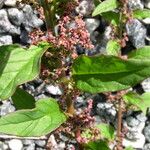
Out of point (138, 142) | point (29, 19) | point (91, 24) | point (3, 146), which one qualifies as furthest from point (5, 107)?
point (138, 142)

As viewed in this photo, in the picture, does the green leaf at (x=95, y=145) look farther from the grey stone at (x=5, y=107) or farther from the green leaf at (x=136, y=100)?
the grey stone at (x=5, y=107)

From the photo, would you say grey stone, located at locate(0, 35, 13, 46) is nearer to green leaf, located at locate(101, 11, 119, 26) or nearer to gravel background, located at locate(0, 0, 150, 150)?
gravel background, located at locate(0, 0, 150, 150)

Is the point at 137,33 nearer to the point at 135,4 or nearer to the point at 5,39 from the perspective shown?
the point at 135,4

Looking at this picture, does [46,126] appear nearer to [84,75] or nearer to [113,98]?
[84,75]

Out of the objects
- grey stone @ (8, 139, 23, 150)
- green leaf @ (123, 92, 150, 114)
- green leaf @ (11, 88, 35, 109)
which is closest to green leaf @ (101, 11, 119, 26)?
green leaf @ (123, 92, 150, 114)

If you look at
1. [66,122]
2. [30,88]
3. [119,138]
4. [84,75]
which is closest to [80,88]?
[84,75]

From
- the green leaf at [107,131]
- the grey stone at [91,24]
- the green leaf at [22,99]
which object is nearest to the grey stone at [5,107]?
the grey stone at [91,24]
